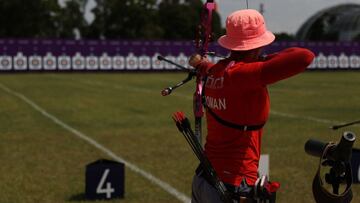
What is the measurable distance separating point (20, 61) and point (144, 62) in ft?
27.3

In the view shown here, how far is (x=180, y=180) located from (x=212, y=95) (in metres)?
4.44

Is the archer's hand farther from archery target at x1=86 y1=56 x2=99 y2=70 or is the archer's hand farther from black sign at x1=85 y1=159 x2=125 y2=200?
archery target at x1=86 y1=56 x2=99 y2=70

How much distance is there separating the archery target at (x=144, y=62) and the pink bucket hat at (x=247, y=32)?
40.5 metres

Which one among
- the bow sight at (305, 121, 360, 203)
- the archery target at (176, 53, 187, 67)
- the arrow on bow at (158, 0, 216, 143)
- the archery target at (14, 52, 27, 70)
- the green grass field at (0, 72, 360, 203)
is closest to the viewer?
the bow sight at (305, 121, 360, 203)

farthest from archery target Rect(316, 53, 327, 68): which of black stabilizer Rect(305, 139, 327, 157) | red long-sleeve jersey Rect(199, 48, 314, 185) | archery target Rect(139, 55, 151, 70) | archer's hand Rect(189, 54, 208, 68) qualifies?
black stabilizer Rect(305, 139, 327, 157)

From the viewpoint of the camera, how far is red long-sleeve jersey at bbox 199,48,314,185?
2875mm

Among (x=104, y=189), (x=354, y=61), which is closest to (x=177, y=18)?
(x=354, y=61)

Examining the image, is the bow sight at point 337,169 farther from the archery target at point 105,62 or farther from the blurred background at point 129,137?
the archery target at point 105,62

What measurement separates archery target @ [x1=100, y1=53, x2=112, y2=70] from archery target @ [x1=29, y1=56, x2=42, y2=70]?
163 inches

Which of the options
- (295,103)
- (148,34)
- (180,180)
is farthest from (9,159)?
(148,34)

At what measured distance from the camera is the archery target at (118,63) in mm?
43219

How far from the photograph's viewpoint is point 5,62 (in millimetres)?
40812

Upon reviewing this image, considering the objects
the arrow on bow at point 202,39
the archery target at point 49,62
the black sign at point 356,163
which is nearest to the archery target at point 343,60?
the archery target at point 49,62

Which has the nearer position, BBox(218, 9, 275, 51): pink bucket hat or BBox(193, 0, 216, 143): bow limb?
BBox(218, 9, 275, 51): pink bucket hat
